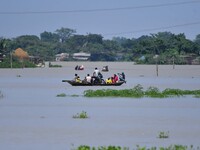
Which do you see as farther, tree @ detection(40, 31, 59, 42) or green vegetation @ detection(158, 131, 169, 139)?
tree @ detection(40, 31, 59, 42)

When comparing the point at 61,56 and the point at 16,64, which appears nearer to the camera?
the point at 16,64

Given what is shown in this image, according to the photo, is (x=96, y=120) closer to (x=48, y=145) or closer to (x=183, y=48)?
(x=48, y=145)

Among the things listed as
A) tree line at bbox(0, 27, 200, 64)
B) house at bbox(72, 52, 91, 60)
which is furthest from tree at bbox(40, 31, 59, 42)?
house at bbox(72, 52, 91, 60)

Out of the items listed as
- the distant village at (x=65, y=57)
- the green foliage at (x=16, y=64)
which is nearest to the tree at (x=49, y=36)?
the distant village at (x=65, y=57)

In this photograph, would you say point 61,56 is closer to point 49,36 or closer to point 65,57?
point 65,57

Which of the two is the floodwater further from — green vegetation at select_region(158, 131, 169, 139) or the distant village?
the distant village

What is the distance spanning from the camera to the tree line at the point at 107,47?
80.7 metres

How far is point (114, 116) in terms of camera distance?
834 inches

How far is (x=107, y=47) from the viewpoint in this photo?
4375 inches

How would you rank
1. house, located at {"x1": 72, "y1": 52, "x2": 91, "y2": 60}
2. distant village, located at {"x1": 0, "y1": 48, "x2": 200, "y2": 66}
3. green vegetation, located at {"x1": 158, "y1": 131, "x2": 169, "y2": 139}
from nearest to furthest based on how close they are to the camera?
green vegetation, located at {"x1": 158, "y1": 131, "x2": 169, "y2": 139}, distant village, located at {"x1": 0, "y1": 48, "x2": 200, "y2": 66}, house, located at {"x1": 72, "y1": 52, "x2": 91, "y2": 60}

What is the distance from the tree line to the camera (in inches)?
3177

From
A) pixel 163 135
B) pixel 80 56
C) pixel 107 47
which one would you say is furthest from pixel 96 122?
pixel 107 47

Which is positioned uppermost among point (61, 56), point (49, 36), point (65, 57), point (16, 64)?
point (49, 36)

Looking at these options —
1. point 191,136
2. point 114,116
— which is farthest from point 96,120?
point 191,136
